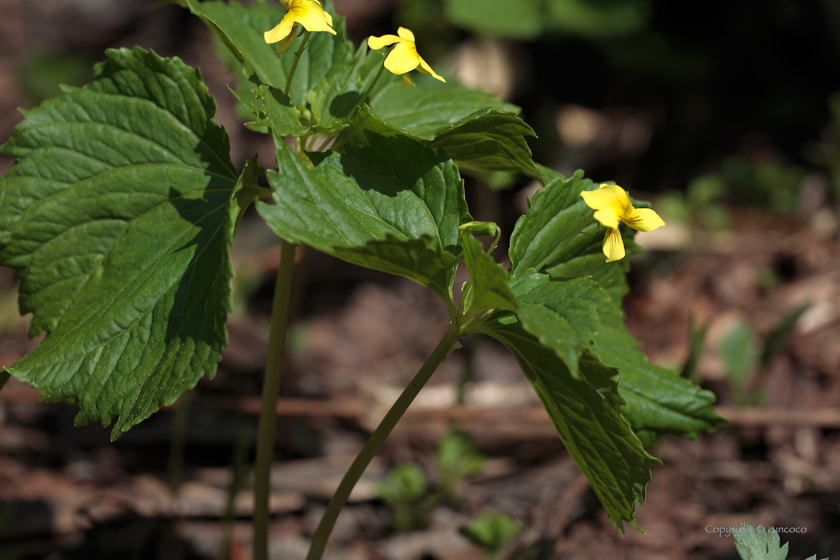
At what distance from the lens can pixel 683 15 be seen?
466cm

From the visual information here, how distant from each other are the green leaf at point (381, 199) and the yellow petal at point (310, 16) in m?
0.22

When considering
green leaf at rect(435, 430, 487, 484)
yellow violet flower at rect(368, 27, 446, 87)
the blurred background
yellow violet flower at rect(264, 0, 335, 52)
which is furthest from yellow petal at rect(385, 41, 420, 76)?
green leaf at rect(435, 430, 487, 484)

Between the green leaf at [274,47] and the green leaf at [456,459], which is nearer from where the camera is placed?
the green leaf at [274,47]

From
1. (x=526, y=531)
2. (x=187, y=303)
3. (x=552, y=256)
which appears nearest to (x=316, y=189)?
(x=187, y=303)

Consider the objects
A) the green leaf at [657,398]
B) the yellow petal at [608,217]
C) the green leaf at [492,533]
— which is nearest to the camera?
the yellow petal at [608,217]

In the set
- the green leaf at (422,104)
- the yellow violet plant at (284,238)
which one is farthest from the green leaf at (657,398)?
the green leaf at (422,104)

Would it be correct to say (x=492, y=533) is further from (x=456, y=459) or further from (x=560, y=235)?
(x=560, y=235)

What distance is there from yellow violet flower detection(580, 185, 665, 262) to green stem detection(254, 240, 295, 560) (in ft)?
2.17

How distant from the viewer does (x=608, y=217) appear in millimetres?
1167

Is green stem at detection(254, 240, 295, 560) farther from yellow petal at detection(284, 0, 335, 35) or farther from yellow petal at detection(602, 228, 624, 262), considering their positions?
yellow petal at detection(602, 228, 624, 262)

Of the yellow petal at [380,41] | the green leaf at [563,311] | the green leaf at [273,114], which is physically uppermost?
the yellow petal at [380,41]

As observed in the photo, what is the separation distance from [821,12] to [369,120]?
4282mm

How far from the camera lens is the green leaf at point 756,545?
4.17 ft

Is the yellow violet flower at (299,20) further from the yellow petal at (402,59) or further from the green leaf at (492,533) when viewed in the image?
the green leaf at (492,533)
